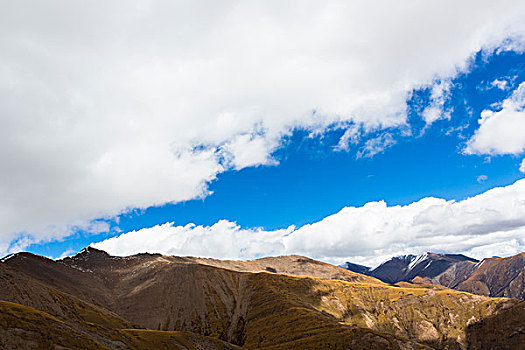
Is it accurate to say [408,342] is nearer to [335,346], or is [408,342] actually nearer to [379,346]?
[379,346]

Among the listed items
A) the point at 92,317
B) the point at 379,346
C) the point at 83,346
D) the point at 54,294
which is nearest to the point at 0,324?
the point at 83,346

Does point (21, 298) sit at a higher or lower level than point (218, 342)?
higher

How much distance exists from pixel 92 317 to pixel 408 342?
508 feet

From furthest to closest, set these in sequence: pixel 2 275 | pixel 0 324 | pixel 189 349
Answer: pixel 2 275
pixel 189 349
pixel 0 324

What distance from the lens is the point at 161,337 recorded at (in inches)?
5497

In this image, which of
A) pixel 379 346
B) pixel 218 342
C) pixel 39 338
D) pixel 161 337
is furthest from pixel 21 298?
pixel 379 346

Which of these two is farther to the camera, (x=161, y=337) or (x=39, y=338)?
(x=161, y=337)

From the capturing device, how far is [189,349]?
138500 mm

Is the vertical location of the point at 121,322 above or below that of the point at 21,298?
below

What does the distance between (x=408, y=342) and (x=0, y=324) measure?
169 m

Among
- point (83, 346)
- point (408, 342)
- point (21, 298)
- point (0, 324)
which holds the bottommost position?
point (408, 342)

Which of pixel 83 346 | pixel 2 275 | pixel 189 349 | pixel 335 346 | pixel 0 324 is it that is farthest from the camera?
pixel 335 346

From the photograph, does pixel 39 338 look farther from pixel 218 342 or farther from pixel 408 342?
pixel 408 342

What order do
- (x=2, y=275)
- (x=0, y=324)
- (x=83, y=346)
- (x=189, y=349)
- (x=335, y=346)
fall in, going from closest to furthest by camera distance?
Result: (x=0, y=324)
(x=83, y=346)
(x=189, y=349)
(x=2, y=275)
(x=335, y=346)
